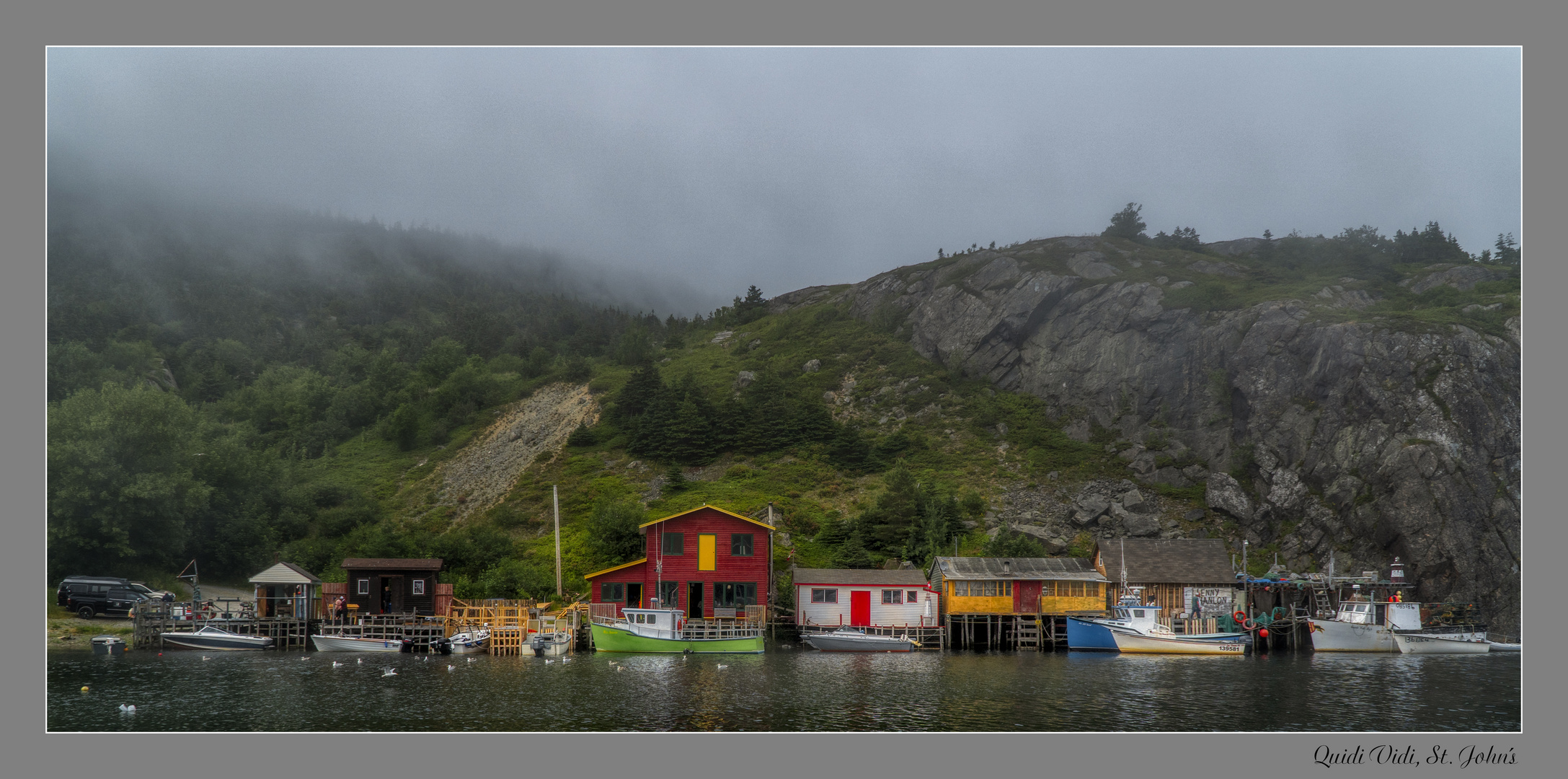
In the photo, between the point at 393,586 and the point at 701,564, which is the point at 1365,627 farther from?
the point at 393,586

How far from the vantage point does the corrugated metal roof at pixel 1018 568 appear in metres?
50.4

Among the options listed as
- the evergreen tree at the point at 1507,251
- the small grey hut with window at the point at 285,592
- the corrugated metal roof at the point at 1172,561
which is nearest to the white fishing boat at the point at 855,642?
the corrugated metal roof at the point at 1172,561

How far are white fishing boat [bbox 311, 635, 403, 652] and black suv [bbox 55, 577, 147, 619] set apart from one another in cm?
929

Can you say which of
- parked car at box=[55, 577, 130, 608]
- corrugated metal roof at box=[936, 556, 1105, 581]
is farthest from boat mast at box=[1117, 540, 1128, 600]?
parked car at box=[55, 577, 130, 608]

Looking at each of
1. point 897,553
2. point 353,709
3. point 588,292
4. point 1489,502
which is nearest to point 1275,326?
point 1489,502

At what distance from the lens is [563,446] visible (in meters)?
82.8

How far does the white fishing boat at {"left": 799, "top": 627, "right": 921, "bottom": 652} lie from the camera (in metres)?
45.9

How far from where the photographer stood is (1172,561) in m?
53.2

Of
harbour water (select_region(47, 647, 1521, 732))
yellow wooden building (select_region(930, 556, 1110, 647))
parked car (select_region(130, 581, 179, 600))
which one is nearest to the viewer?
harbour water (select_region(47, 647, 1521, 732))

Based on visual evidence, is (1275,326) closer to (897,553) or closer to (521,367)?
(897,553)

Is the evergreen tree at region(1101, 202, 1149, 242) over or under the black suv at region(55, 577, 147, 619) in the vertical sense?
over

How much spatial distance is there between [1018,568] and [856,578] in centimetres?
886

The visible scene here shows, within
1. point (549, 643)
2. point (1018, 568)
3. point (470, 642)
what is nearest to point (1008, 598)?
point (1018, 568)

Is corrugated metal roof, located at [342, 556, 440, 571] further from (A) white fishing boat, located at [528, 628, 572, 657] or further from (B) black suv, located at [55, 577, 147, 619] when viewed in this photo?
(B) black suv, located at [55, 577, 147, 619]
